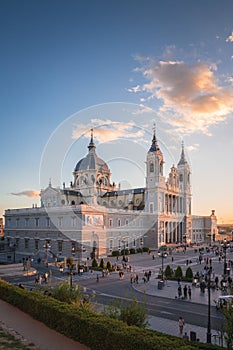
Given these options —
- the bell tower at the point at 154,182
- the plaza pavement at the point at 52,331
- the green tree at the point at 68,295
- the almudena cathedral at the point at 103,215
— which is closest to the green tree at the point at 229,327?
the plaza pavement at the point at 52,331

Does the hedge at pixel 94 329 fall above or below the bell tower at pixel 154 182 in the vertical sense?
below

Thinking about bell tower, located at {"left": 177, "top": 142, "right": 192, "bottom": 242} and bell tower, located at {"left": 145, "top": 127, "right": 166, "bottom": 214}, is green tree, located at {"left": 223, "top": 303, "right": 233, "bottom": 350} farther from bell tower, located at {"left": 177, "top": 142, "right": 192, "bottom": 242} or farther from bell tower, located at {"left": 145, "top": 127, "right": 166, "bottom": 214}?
bell tower, located at {"left": 177, "top": 142, "right": 192, "bottom": 242}

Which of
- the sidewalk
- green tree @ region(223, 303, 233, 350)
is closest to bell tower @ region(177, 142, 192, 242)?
the sidewalk

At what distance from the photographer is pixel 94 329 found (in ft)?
45.3

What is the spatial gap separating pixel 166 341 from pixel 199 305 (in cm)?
1609

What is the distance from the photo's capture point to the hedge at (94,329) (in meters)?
11.9

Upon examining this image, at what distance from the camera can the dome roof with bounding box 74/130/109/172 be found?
89.1 metres

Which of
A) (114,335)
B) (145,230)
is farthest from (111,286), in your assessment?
(145,230)

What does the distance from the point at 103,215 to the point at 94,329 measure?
51.0m

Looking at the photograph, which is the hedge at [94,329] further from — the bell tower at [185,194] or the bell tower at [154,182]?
the bell tower at [185,194]

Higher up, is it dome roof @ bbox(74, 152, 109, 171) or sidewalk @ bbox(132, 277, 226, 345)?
dome roof @ bbox(74, 152, 109, 171)

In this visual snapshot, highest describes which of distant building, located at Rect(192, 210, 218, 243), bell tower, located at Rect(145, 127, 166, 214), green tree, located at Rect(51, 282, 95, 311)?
bell tower, located at Rect(145, 127, 166, 214)

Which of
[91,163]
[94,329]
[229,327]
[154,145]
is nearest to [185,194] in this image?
[154,145]

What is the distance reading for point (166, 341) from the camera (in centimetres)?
1177
